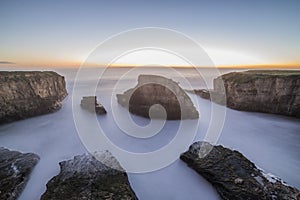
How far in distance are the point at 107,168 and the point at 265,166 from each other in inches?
254

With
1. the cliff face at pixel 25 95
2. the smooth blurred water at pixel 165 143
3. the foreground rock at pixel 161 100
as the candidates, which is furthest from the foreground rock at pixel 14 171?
the foreground rock at pixel 161 100

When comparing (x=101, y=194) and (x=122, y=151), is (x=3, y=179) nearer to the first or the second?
(x=101, y=194)

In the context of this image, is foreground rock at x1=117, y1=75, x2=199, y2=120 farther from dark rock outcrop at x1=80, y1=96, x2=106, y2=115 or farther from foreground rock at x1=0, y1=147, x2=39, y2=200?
foreground rock at x1=0, y1=147, x2=39, y2=200

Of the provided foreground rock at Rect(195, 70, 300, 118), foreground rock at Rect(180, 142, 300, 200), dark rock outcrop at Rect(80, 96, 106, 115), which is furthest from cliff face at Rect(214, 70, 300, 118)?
dark rock outcrop at Rect(80, 96, 106, 115)

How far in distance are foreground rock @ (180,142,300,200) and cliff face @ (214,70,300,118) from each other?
32.6ft

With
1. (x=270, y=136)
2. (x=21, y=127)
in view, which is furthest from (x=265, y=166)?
(x=21, y=127)

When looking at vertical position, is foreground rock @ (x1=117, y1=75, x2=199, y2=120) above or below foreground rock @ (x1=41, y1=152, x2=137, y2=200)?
above

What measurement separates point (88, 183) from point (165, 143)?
4.85m

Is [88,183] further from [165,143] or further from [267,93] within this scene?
[267,93]

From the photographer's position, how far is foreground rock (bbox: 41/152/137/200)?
5031 mm

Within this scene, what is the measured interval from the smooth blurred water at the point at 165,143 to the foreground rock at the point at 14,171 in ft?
0.75

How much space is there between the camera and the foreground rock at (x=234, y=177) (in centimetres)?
520

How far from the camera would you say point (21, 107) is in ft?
42.2

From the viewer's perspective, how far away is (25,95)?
1344 centimetres
